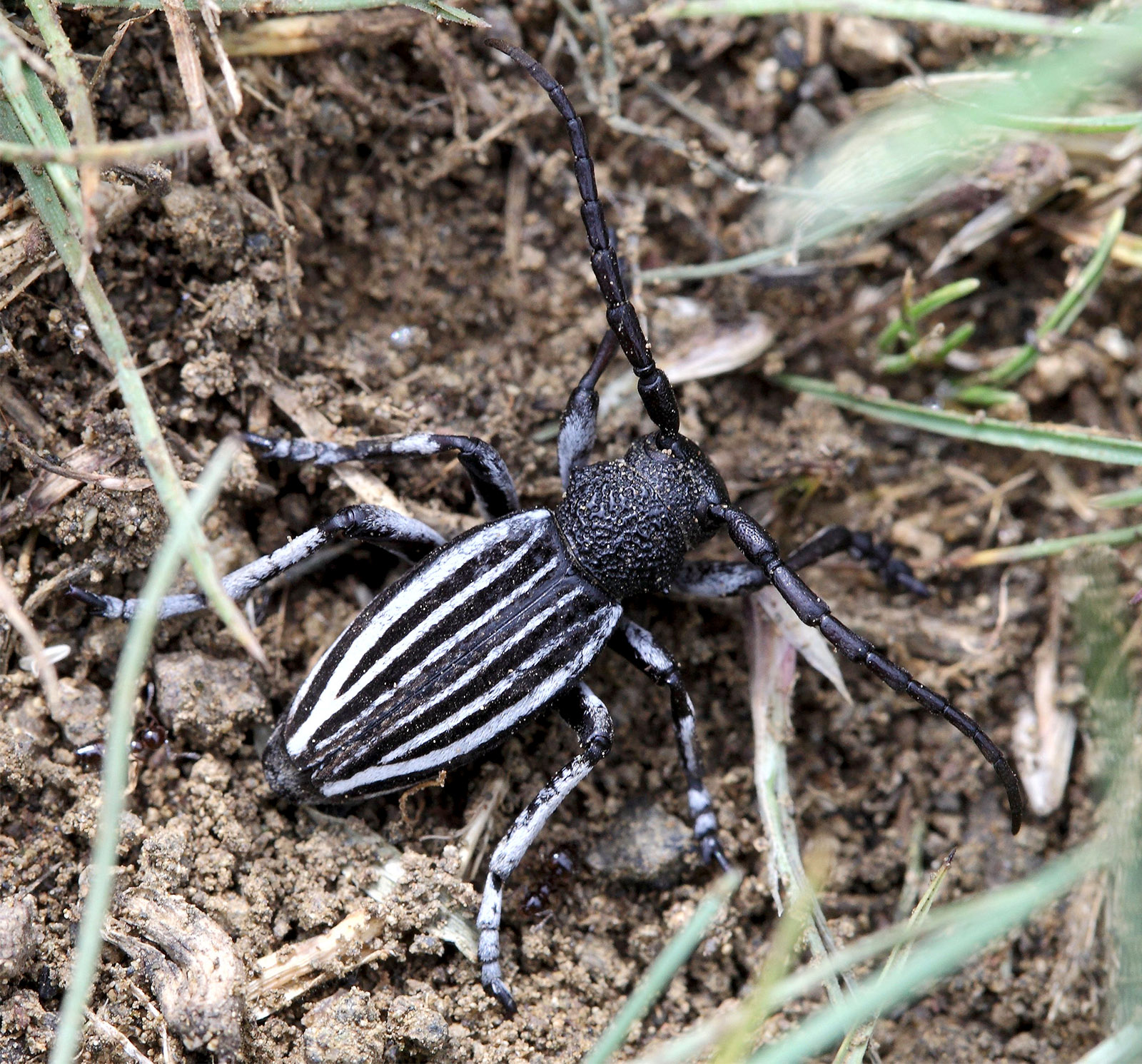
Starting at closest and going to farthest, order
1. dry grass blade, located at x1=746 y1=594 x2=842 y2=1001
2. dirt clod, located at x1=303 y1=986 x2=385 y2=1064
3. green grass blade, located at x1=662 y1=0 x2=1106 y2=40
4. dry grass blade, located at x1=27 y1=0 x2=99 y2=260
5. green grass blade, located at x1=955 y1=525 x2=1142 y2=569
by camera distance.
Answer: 1. dry grass blade, located at x1=27 y1=0 x2=99 y2=260
2. dirt clod, located at x1=303 y1=986 x2=385 y2=1064
3. green grass blade, located at x1=662 y1=0 x2=1106 y2=40
4. dry grass blade, located at x1=746 y1=594 x2=842 y2=1001
5. green grass blade, located at x1=955 y1=525 x2=1142 y2=569

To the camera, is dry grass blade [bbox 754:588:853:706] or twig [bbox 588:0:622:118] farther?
twig [bbox 588:0:622:118]

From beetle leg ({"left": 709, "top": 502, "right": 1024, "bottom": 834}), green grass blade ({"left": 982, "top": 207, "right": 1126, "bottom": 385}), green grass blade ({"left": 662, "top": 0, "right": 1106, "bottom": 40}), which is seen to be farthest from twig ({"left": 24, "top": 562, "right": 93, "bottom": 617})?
green grass blade ({"left": 982, "top": 207, "right": 1126, "bottom": 385})

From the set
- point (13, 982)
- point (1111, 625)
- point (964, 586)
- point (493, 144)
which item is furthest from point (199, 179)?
point (1111, 625)

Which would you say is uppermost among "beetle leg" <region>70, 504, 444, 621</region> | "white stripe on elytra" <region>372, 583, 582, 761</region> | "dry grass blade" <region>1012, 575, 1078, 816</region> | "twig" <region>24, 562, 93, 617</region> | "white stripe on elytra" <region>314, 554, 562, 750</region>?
"twig" <region>24, 562, 93, 617</region>

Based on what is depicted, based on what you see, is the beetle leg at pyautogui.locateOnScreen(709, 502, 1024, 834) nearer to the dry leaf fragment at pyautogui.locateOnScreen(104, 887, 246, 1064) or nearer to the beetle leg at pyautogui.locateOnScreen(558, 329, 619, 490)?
the beetle leg at pyautogui.locateOnScreen(558, 329, 619, 490)

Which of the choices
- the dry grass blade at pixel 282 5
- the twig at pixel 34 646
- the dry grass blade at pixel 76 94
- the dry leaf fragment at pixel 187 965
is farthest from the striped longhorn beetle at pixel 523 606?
the dry grass blade at pixel 76 94

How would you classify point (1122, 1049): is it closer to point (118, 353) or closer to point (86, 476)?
point (118, 353)
